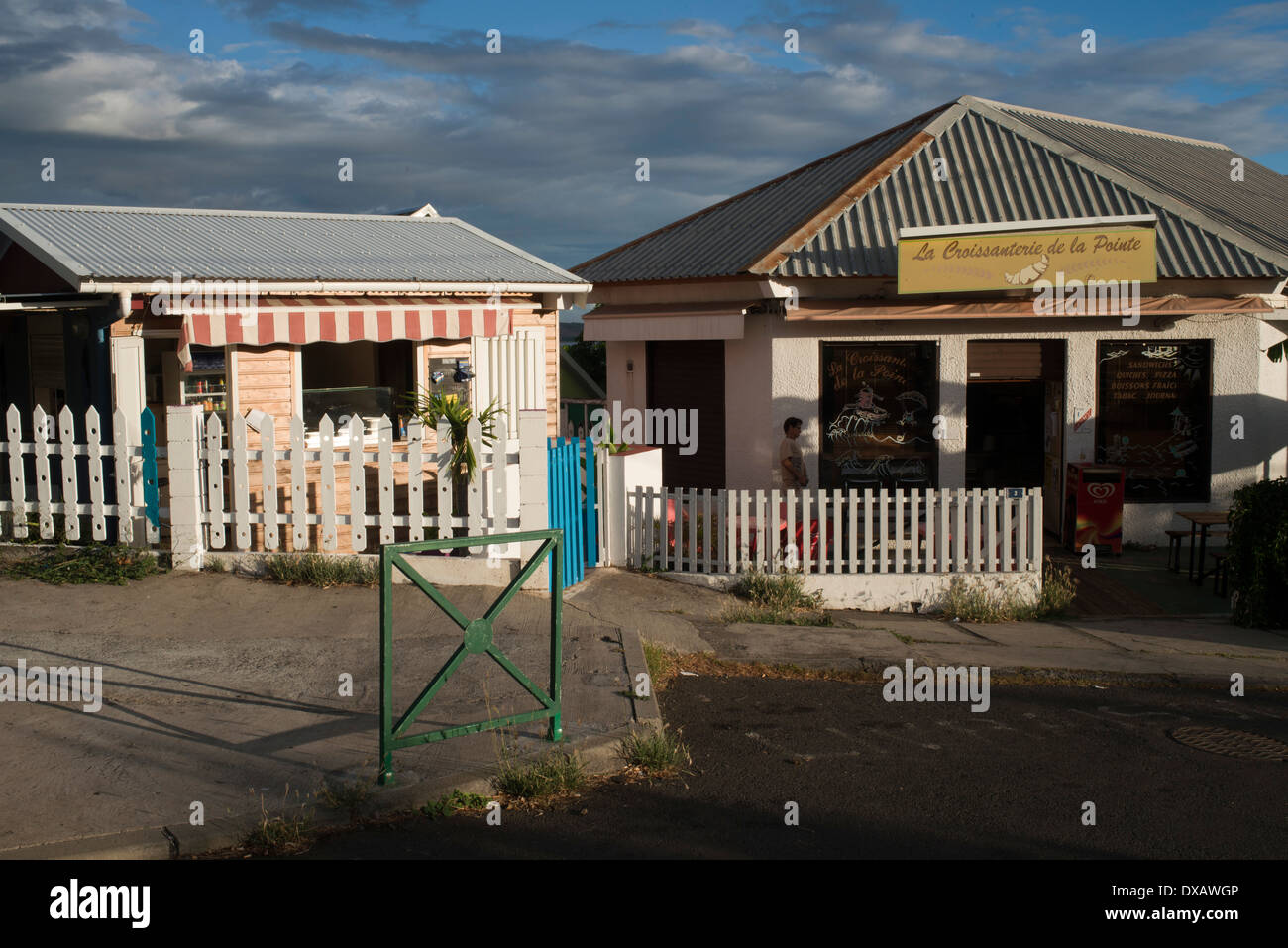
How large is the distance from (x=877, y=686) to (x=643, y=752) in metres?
2.51

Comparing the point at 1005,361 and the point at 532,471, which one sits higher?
the point at 1005,361

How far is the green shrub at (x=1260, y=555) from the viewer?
10281mm

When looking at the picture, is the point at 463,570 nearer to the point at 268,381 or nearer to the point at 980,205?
the point at 268,381

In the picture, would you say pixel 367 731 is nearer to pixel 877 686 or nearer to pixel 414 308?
pixel 877 686

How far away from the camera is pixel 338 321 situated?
1066cm

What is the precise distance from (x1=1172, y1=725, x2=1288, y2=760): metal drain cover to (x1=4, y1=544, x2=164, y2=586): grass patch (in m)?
7.42

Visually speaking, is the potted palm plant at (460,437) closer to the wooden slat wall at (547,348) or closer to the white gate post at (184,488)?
the white gate post at (184,488)

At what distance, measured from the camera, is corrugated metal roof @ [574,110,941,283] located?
15289 mm

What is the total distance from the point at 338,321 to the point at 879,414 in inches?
269

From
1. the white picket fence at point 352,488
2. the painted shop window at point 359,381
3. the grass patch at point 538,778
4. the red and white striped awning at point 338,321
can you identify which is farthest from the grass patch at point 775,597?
the grass patch at point 538,778

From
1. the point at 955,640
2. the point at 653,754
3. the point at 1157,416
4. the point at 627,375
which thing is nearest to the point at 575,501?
the point at 955,640
